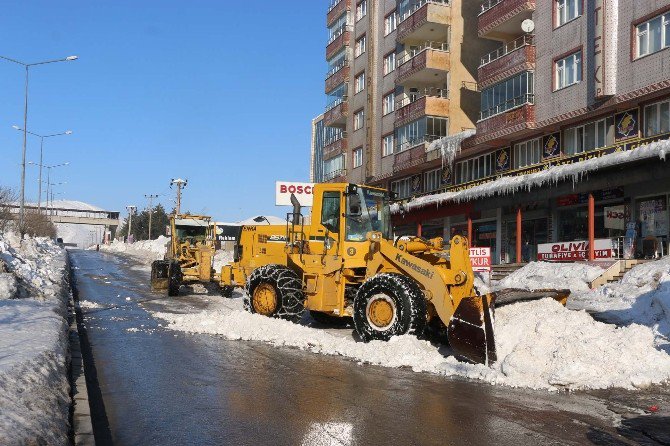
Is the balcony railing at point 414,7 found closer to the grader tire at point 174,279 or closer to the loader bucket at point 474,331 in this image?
the grader tire at point 174,279

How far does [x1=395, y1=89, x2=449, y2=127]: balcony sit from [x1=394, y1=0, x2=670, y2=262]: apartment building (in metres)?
3.18

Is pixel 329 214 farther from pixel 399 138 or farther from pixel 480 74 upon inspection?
pixel 399 138

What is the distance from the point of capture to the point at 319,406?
720cm

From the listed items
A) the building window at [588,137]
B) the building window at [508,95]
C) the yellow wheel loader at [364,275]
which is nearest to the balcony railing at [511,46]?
the building window at [508,95]

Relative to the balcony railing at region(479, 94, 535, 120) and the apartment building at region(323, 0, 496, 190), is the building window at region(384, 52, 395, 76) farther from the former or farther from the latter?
the balcony railing at region(479, 94, 535, 120)

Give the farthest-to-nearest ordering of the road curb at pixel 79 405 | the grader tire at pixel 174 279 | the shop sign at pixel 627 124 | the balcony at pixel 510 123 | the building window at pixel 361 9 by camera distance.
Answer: the building window at pixel 361 9 → the balcony at pixel 510 123 → the shop sign at pixel 627 124 → the grader tire at pixel 174 279 → the road curb at pixel 79 405

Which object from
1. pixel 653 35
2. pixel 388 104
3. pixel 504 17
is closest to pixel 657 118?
pixel 653 35

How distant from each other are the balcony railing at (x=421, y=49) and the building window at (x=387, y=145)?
15.4ft

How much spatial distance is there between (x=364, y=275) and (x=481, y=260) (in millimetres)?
6577

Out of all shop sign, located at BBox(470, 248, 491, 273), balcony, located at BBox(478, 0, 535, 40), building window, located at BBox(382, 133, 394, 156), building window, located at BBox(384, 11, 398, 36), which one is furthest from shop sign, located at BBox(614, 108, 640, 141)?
building window, located at BBox(384, 11, 398, 36)

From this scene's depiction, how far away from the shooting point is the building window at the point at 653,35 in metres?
23.0

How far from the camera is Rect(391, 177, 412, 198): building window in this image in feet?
142

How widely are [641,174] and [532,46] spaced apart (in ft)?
32.1

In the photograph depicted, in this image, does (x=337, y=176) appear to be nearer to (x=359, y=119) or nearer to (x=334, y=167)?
(x=334, y=167)
